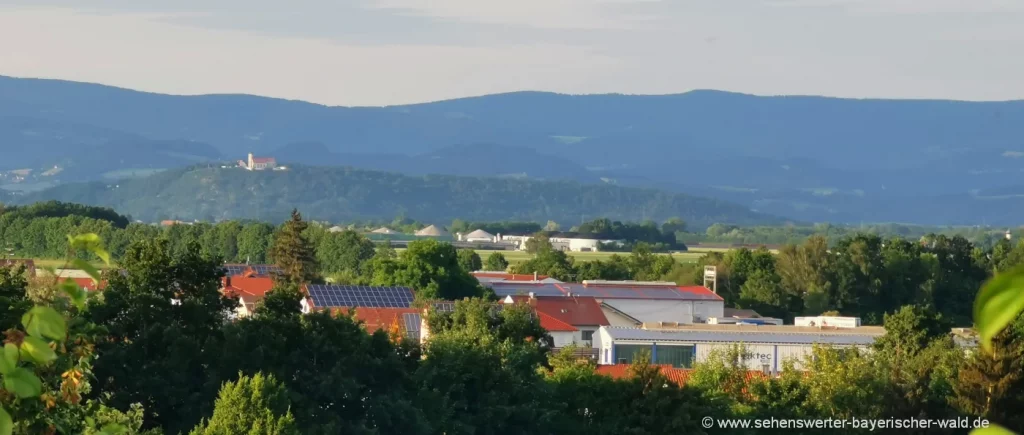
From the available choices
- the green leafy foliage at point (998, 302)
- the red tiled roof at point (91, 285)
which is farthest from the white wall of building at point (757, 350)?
the green leafy foliage at point (998, 302)

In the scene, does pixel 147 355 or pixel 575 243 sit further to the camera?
pixel 575 243

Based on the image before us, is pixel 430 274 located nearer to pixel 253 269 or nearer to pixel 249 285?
pixel 249 285

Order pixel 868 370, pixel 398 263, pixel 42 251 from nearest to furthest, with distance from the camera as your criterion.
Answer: pixel 868 370
pixel 398 263
pixel 42 251

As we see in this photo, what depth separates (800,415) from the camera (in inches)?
Result: 1366

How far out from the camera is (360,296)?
210 ft

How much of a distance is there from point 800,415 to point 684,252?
470 feet

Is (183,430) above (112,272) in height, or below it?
below

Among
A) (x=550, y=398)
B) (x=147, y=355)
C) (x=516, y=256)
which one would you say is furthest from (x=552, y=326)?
(x=516, y=256)

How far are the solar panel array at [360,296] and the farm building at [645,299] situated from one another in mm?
7940

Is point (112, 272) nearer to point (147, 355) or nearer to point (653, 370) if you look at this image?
point (147, 355)

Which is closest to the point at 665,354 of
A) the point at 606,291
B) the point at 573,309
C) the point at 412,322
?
the point at 412,322

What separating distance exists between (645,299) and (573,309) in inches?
355

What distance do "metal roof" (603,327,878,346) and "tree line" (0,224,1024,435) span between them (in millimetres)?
19053

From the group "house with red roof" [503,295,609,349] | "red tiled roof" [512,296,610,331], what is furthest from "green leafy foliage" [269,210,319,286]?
"red tiled roof" [512,296,610,331]
